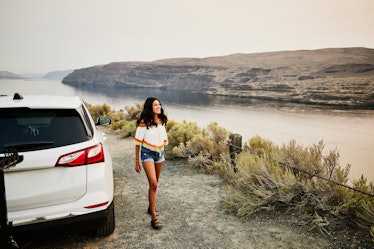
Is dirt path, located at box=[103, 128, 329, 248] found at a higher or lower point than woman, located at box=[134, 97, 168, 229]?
lower

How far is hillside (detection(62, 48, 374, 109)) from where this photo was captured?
6872 cm

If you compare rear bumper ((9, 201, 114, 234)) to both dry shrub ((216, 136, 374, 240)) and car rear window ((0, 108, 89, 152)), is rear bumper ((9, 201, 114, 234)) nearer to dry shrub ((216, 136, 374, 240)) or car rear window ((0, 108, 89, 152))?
car rear window ((0, 108, 89, 152))

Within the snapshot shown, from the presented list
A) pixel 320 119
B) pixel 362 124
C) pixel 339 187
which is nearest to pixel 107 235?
pixel 339 187

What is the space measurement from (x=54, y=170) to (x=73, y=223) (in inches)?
20.9

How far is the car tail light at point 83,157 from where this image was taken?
7.86ft

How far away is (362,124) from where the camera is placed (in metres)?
20.1

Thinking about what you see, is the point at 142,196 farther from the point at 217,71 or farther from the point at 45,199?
the point at 217,71

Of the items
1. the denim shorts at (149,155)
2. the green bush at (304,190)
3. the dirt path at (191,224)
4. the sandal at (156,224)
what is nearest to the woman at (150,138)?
the denim shorts at (149,155)

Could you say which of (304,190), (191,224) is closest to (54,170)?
(191,224)

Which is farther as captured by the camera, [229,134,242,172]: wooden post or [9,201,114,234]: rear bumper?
[229,134,242,172]: wooden post

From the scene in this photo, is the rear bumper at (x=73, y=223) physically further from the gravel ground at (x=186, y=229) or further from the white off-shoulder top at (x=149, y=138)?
the white off-shoulder top at (x=149, y=138)

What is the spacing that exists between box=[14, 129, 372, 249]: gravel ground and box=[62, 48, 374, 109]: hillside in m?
41.4

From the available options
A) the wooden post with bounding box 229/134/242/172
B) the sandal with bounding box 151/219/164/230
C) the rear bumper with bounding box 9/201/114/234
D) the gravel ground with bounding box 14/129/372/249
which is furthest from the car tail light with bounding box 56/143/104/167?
the wooden post with bounding box 229/134/242/172

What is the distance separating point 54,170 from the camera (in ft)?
7.79
